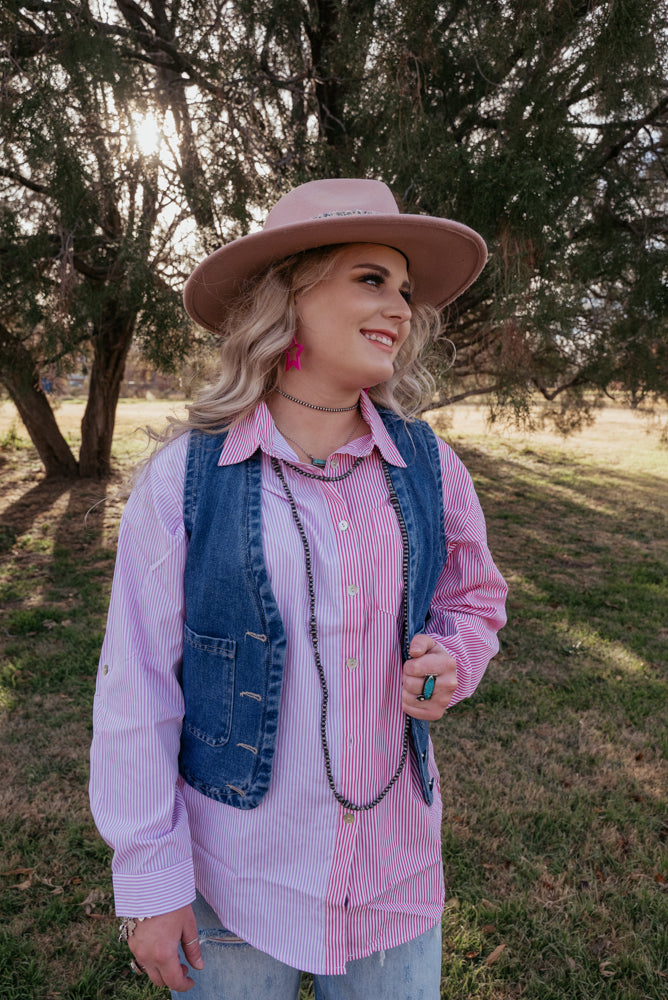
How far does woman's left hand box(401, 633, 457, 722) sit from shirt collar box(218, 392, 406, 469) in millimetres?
389

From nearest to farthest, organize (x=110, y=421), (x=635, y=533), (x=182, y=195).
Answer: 1. (x=182, y=195)
2. (x=635, y=533)
3. (x=110, y=421)

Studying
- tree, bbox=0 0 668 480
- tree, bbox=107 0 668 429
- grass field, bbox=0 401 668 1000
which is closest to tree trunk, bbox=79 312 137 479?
grass field, bbox=0 401 668 1000

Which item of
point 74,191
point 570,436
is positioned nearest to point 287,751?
point 74,191

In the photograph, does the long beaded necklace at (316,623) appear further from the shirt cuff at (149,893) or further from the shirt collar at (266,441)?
the shirt cuff at (149,893)

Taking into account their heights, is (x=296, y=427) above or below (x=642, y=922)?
above

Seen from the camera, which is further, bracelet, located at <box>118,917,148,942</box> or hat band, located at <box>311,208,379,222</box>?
hat band, located at <box>311,208,379,222</box>

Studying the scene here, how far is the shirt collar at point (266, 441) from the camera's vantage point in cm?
134

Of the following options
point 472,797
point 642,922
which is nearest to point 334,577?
point 642,922

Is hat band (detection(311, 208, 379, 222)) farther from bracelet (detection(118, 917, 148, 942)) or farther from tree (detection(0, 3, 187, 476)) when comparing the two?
tree (detection(0, 3, 187, 476))

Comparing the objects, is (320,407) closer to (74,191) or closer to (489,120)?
(74,191)

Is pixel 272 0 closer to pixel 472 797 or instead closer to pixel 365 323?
pixel 365 323

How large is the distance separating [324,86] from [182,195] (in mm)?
1324

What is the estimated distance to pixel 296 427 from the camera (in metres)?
1.47

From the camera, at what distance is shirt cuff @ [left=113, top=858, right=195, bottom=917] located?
1.17 m
